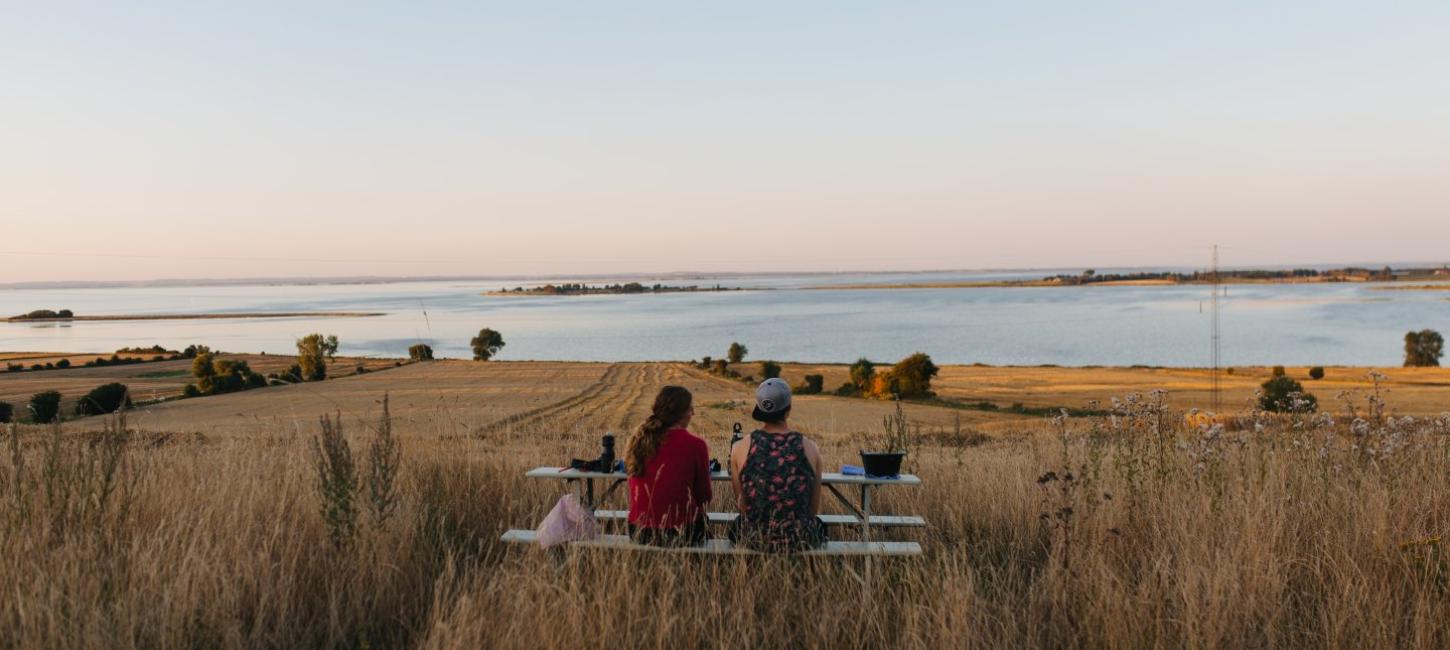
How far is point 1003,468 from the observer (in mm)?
8039

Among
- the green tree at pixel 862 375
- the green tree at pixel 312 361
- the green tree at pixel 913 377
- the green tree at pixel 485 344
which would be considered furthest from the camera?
the green tree at pixel 485 344

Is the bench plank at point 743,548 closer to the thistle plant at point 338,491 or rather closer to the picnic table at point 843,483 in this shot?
the picnic table at point 843,483

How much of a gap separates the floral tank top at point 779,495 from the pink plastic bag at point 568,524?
2.95 feet

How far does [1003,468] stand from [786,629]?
436 centimetres

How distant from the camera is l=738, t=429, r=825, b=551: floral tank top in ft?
16.5

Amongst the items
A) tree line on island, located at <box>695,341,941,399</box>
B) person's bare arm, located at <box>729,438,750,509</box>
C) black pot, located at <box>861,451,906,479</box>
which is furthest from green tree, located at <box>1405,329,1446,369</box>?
person's bare arm, located at <box>729,438,750,509</box>

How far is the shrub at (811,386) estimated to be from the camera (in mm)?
68625

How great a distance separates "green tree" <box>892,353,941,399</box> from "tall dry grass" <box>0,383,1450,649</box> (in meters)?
57.2

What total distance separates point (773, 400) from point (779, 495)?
1.81 feet

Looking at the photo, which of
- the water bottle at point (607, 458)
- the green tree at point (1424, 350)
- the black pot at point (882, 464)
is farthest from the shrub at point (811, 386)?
the green tree at point (1424, 350)

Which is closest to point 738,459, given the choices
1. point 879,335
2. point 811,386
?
point 811,386

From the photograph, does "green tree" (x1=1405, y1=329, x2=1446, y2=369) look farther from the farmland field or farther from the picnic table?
the picnic table

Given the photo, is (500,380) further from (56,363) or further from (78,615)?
(78,615)

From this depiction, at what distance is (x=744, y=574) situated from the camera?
15.0ft
